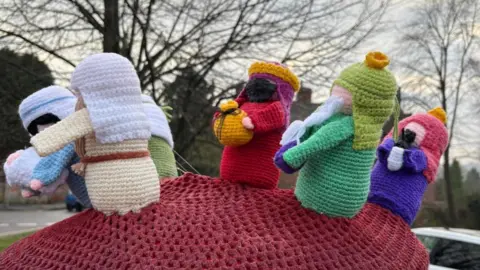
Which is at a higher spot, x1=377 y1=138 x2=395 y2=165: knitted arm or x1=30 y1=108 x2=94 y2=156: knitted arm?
x1=30 y1=108 x2=94 y2=156: knitted arm

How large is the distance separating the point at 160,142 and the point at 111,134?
0.68 m

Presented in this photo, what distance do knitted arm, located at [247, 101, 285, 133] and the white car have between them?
4639mm

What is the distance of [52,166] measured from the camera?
6.06 ft

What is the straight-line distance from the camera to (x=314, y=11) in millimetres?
6188

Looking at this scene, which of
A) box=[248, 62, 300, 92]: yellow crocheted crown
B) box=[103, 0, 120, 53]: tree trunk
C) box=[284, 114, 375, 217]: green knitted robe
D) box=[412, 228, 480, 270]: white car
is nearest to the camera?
box=[284, 114, 375, 217]: green knitted robe

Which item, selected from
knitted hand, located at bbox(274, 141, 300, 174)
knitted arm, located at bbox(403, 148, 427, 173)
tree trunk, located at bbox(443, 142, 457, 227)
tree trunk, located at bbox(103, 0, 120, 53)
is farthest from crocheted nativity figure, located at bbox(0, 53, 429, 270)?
tree trunk, located at bbox(443, 142, 457, 227)

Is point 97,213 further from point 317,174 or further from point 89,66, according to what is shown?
point 317,174

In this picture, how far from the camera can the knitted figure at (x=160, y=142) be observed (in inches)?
90.6

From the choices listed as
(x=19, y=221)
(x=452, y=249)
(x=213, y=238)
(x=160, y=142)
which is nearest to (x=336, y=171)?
(x=213, y=238)

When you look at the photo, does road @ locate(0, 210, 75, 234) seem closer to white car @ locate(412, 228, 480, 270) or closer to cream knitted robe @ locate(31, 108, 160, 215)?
white car @ locate(412, 228, 480, 270)

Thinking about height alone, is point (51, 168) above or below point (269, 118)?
below

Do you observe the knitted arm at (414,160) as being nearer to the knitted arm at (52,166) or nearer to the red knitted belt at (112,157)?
the red knitted belt at (112,157)

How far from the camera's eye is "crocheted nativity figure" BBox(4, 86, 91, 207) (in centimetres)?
184

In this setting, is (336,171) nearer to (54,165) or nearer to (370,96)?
(370,96)
